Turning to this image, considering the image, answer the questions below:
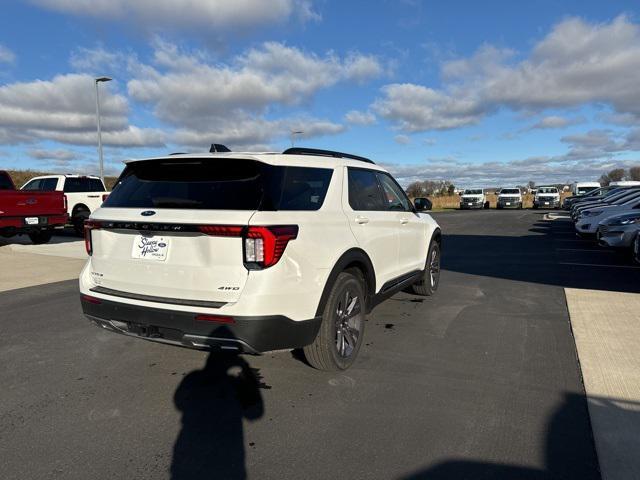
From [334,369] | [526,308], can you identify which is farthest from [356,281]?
[526,308]

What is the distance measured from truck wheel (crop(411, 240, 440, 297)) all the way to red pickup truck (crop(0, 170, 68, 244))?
1020cm

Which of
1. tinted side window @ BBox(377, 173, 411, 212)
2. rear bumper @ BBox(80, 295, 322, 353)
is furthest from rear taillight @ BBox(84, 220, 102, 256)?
tinted side window @ BBox(377, 173, 411, 212)

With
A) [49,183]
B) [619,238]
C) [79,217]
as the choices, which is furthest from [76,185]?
[619,238]

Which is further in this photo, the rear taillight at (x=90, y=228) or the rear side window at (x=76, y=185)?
the rear side window at (x=76, y=185)

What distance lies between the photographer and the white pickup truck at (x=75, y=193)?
1560 centimetres

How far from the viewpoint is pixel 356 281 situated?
13.5 feet

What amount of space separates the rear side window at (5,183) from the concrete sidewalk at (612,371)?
1323 cm

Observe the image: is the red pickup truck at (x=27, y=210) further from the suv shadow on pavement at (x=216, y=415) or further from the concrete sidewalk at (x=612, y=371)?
the concrete sidewalk at (x=612, y=371)

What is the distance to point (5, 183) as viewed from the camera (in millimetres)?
12367

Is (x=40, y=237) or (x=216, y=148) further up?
(x=216, y=148)

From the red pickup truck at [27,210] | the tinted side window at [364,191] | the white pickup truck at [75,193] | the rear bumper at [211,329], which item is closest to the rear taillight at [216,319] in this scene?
the rear bumper at [211,329]

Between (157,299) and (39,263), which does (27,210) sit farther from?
(157,299)

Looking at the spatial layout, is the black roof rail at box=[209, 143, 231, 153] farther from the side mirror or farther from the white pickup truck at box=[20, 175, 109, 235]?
the white pickup truck at box=[20, 175, 109, 235]

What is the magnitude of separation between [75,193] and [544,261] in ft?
47.0
